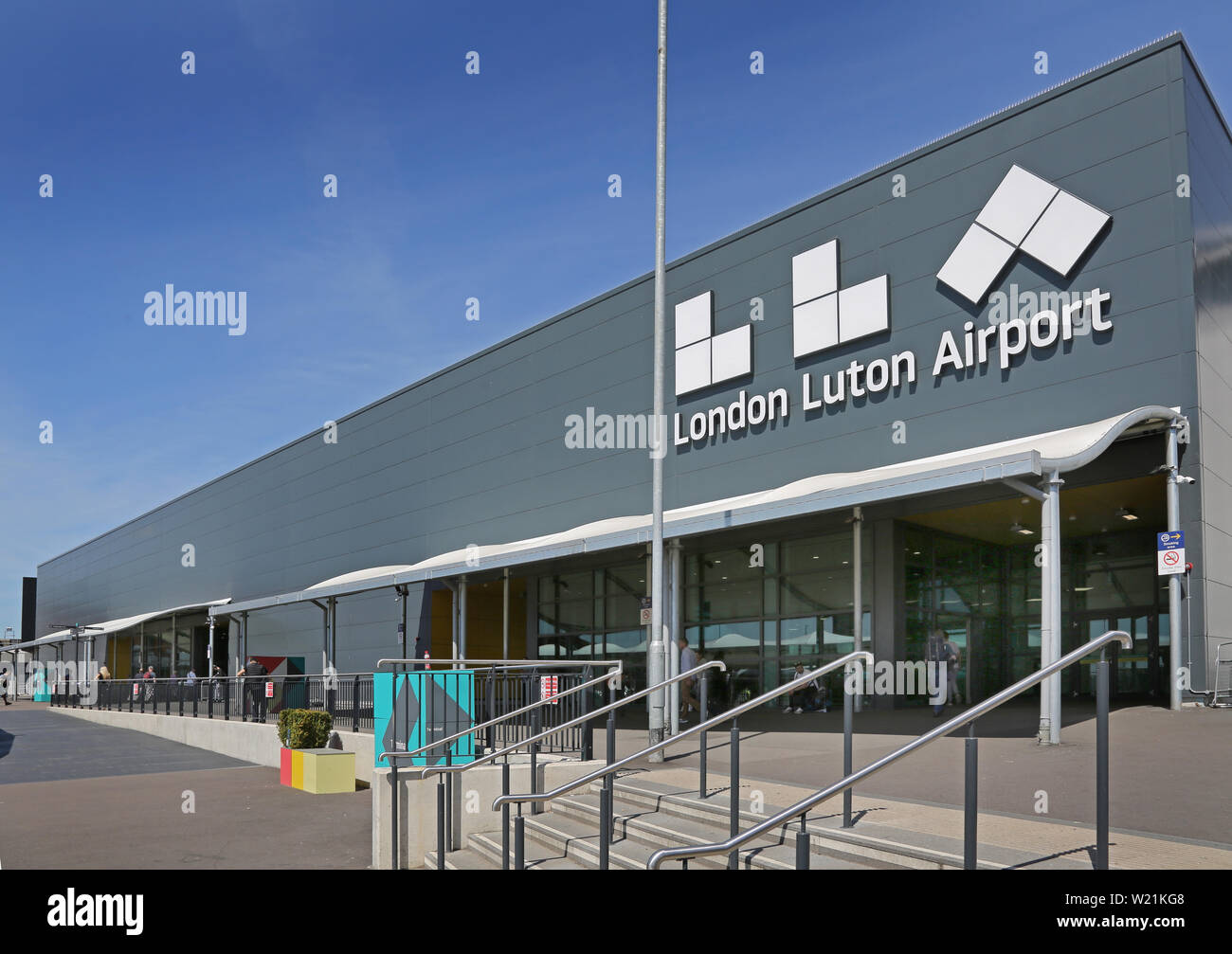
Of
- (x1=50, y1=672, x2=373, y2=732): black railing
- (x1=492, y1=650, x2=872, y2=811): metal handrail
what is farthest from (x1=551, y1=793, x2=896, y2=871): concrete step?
(x1=50, y1=672, x2=373, y2=732): black railing

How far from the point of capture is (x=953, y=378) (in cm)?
1798

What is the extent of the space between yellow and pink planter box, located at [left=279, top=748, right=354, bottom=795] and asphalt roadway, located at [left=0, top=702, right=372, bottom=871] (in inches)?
9.3

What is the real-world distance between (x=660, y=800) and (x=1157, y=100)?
42.0ft

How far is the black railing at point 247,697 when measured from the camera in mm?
18219

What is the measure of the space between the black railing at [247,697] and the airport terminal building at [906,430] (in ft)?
12.2

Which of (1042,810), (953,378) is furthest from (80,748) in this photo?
(1042,810)

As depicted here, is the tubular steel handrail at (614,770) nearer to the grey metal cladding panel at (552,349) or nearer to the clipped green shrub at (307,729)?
the clipped green shrub at (307,729)

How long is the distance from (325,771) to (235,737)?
7.43 metres

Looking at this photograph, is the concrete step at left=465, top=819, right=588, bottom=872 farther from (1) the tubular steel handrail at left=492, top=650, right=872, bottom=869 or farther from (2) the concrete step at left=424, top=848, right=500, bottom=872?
(1) the tubular steel handrail at left=492, top=650, right=872, bottom=869

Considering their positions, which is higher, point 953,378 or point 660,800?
point 953,378

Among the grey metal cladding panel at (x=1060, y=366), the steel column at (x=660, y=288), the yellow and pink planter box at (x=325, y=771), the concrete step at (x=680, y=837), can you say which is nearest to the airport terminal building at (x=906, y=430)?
the grey metal cladding panel at (x=1060, y=366)

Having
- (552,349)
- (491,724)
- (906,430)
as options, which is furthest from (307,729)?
(552,349)

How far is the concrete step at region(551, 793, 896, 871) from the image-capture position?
699 cm
